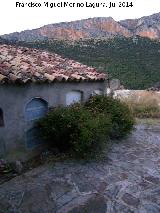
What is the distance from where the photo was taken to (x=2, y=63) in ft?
34.3

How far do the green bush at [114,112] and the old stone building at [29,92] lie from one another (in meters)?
0.46

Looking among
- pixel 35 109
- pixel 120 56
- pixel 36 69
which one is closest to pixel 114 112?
pixel 35 109

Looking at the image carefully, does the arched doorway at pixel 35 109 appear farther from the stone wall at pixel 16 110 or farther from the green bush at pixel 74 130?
the green bush at pixel 74 130

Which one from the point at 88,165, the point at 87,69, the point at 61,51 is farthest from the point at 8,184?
the point at 61,51

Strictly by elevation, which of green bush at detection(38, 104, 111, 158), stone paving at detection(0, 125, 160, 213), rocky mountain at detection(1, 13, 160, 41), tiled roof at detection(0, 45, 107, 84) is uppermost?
rocky mountain at detection(1, 13, 160, 41)

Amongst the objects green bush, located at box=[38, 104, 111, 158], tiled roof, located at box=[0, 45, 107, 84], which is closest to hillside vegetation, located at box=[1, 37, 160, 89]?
tiled roof, located at box=[0, 45, 107, 84]

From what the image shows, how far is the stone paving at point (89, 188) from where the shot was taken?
24.3 feet

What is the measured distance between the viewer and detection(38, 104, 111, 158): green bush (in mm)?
9945

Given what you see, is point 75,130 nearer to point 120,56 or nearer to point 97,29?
point 120,56

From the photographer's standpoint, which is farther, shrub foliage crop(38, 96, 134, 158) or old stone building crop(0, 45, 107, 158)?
shrub foliage crop(38, 96, 134, 158)

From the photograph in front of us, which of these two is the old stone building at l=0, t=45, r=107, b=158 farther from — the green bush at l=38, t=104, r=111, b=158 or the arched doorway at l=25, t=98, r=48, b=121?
the green bush at l=38, t=104, r=111, b=158

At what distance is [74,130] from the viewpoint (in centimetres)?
1016

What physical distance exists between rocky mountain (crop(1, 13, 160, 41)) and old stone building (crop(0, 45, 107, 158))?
2648 cm

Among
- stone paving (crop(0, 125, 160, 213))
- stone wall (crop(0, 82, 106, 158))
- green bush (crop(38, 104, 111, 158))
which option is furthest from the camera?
green bush (crop(38, 104, 111, 158))
